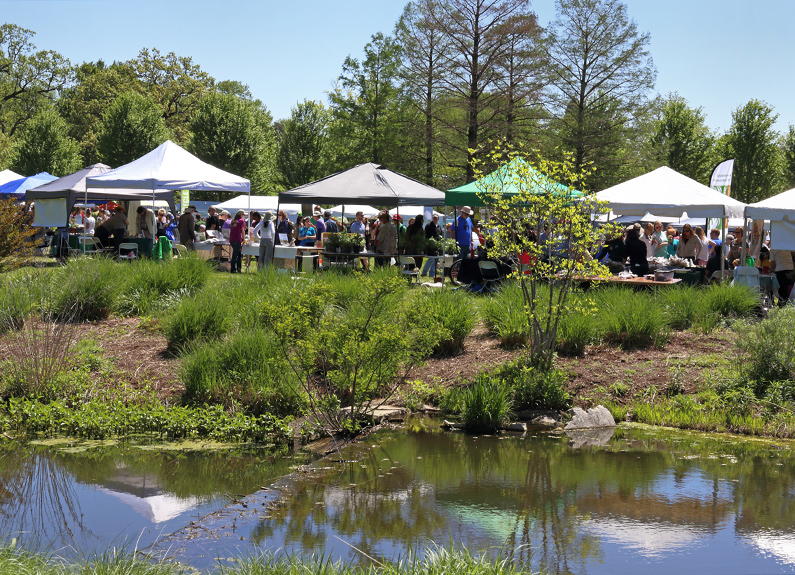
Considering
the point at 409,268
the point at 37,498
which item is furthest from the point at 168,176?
the point at 37,498

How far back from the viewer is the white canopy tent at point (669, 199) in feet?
51.6

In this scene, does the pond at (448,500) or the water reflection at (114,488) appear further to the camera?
the water reflection at (114,488)

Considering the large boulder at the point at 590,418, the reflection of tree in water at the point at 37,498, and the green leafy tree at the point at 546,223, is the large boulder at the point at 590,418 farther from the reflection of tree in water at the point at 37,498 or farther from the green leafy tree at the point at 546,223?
the reflection of tree in water at the point at 37,498

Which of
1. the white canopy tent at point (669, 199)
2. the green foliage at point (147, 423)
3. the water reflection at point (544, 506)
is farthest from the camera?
the white canopy tent at point (669, 199)

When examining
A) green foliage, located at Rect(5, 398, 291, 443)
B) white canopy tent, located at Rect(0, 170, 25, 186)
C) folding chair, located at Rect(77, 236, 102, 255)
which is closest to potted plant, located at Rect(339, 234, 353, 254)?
folding chair, located at Rect(77, 236, 102, 255)

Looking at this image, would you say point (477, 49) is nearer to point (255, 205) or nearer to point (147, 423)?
point (255, 205)

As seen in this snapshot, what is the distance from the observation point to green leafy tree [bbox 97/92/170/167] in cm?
4831

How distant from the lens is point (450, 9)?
34188mm

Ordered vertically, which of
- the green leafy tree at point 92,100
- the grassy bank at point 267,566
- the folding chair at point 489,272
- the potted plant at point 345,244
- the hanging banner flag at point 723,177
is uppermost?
the green leafy tree at point 92,100

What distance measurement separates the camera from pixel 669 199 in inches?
631

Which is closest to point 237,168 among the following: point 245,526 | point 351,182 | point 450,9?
point 450,9

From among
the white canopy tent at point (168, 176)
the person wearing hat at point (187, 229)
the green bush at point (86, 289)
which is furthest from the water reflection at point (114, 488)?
the person wearing hat at point (187, 229)

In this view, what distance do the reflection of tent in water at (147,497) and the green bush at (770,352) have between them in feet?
21.4

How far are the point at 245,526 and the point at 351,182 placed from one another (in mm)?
13369
